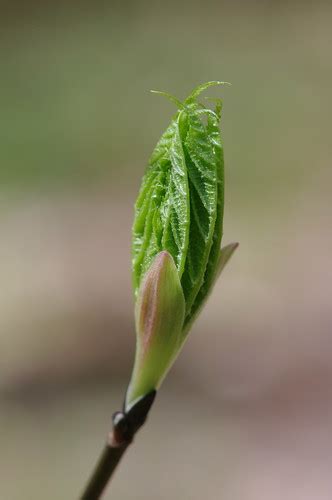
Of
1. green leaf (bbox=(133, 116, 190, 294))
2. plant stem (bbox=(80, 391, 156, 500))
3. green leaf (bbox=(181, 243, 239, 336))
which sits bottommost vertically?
plant stem (bbox=(80, 391, 156, 500))

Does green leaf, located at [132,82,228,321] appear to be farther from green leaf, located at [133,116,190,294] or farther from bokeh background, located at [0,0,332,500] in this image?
bokeh background, located at [0,0,332,500]

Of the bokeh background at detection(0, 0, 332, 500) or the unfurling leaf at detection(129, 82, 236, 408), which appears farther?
the bokeh background at detection(0, 0, 332, 500)

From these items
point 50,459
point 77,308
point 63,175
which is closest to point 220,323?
point 77,308

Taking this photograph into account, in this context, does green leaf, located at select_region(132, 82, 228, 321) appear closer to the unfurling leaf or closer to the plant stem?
the unfurling leaf

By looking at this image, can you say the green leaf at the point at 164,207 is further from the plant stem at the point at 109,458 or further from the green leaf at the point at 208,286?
the plant stem at the point at 109,458

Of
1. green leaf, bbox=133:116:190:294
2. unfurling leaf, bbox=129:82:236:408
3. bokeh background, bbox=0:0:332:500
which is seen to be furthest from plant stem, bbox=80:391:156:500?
bokeh background, bbox=0:0:332:500

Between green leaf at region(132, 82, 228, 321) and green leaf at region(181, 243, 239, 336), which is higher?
green leaf at region(132, 82, 228, 321)

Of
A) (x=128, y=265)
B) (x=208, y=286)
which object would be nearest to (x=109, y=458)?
(x=208, y=286)

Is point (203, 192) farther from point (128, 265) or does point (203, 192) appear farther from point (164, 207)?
point (128, 265)
